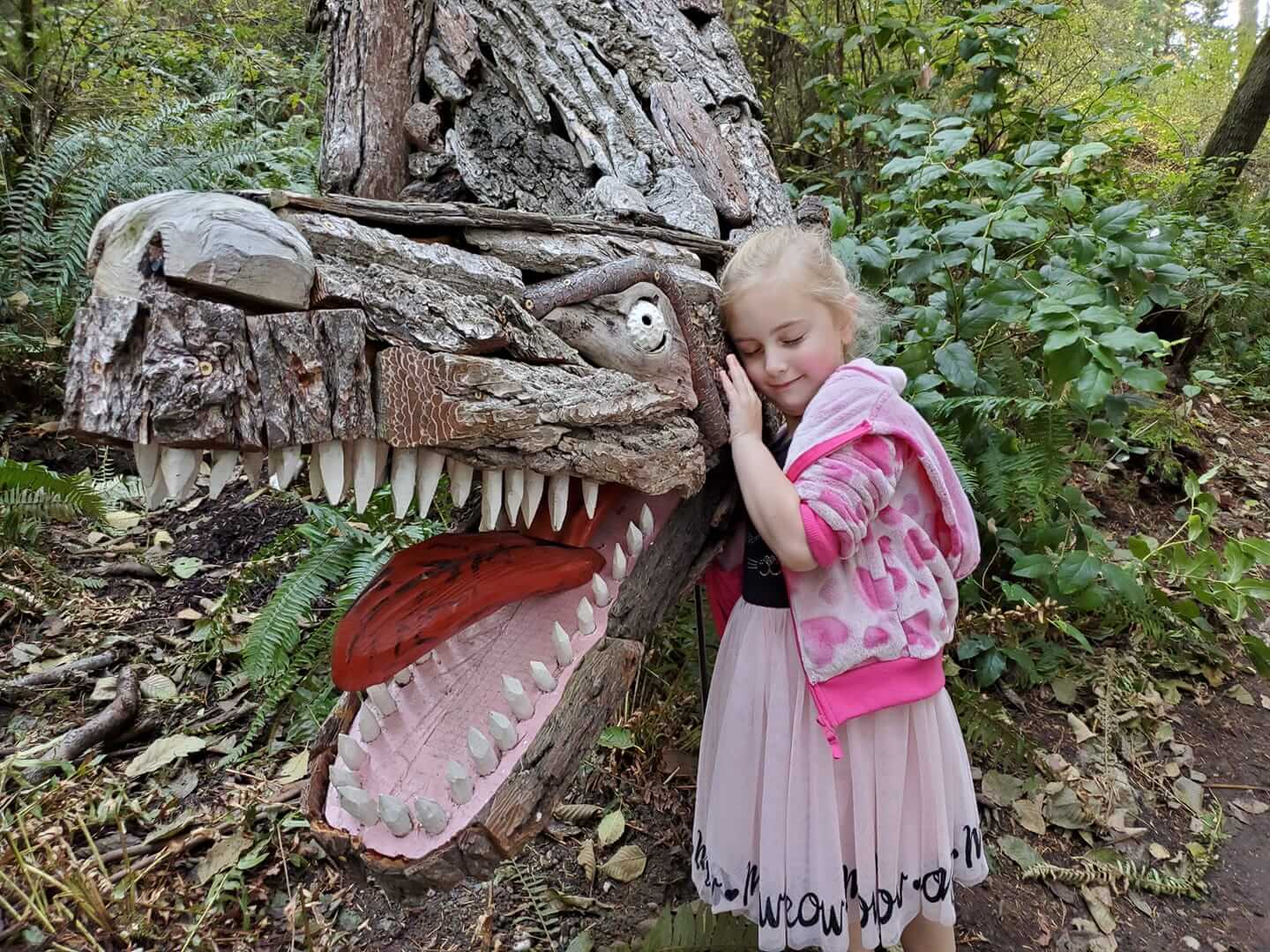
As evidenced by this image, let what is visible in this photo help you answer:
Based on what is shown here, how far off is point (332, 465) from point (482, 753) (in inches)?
21.3

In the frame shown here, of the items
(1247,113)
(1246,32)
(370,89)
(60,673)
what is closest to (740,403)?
(370,89)

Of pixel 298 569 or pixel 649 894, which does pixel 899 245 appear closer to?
pixel 649 894

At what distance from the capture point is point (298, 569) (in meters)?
2.87

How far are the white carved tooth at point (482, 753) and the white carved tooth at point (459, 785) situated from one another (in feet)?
0.10

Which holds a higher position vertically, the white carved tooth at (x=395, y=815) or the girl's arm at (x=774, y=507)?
the girl's arm at (x=774, y=507)

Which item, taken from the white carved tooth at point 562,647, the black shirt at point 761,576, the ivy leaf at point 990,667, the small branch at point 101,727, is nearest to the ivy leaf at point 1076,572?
the ivy leaf at point 990,667

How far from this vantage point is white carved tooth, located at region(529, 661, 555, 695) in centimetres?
144

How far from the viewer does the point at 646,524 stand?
173 cm

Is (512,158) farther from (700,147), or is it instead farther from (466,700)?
(466,700)

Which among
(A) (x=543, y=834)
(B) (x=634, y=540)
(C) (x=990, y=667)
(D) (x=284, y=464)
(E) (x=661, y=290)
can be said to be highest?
(E) (x=661, y=290)

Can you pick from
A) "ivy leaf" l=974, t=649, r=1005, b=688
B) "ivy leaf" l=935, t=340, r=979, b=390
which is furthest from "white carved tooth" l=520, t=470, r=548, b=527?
"ivy leaf" l=974, t=649, r=1005, b=688

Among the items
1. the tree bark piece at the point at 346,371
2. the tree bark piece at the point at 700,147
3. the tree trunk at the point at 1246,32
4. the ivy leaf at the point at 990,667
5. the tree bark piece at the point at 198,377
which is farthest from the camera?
the tree trunk at the point at 1246,32

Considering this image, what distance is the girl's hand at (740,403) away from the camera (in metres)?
1.71

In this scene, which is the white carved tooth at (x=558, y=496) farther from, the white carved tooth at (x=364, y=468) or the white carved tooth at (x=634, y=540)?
the white carved tooth at (x=364, y=468)
